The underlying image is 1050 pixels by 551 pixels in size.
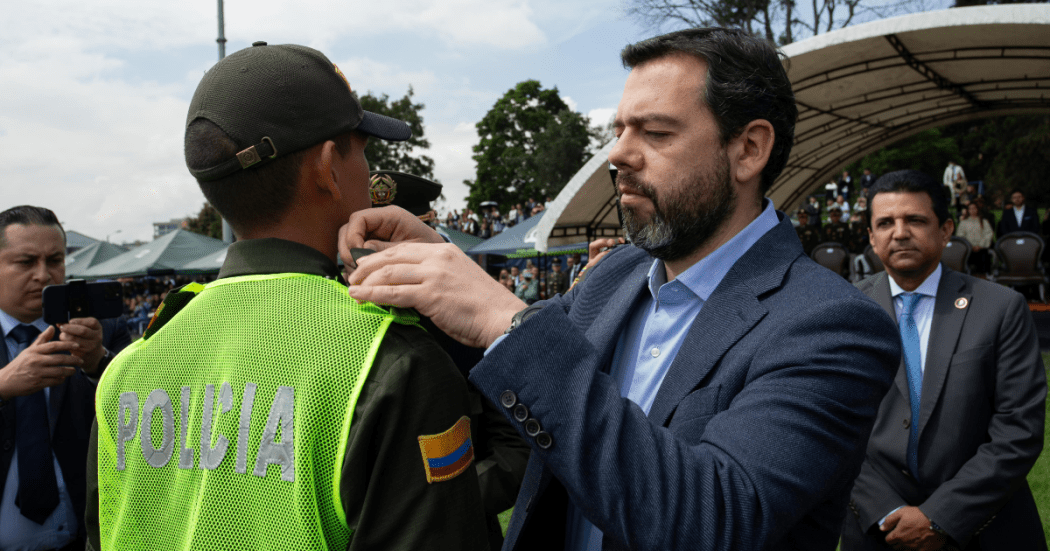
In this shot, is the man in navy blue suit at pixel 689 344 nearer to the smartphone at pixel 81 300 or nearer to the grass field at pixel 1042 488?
the smartphone at pixel 81 300

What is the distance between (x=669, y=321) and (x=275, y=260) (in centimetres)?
91

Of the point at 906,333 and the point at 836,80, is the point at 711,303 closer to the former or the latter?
the point at 906,333

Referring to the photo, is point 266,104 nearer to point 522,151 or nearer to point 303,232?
point 303,232

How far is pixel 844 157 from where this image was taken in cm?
1609

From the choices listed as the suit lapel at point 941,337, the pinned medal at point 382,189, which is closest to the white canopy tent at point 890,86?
the suit lapel at point 941,337

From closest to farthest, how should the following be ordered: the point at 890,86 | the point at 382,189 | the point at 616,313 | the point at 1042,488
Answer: the point at 616,313 → the point at 382,189 → the point at 1042,488 → the point at 890,86

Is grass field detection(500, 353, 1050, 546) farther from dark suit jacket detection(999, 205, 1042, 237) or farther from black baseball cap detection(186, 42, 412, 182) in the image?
dark suit jacket detection(999, 205, 1042, 237)

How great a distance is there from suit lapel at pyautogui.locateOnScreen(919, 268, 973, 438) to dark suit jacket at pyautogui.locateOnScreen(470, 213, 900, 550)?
63.8 inches

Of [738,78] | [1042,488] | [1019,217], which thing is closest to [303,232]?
[738,78]

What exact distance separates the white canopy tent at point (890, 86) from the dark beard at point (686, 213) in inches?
352

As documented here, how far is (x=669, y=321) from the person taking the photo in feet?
5.00

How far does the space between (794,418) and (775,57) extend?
2.97 feet

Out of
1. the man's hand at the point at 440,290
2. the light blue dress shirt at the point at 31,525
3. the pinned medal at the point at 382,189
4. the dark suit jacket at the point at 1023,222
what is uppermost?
the pinned medal at the point at 382,189

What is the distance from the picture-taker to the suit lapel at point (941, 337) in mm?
2576
